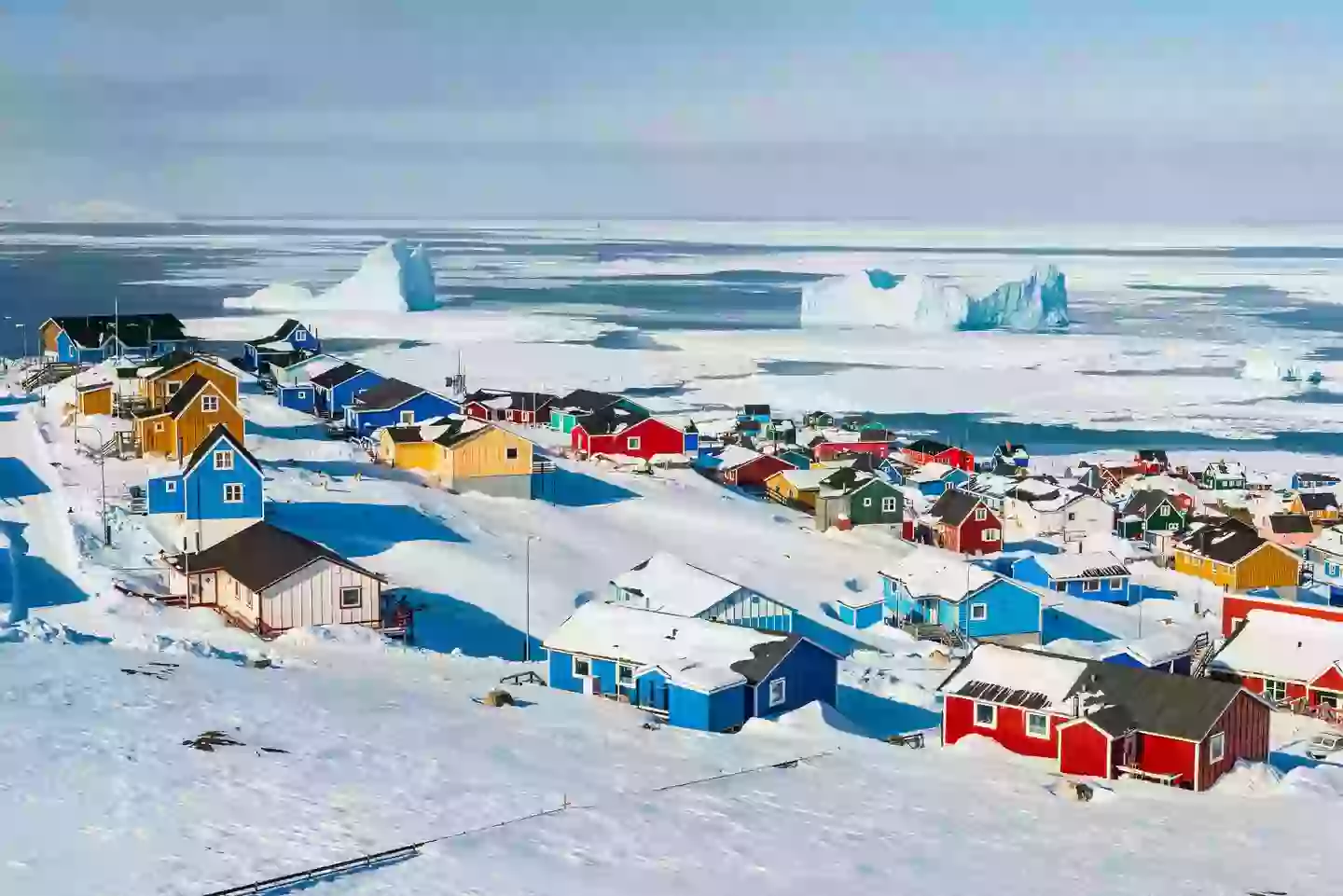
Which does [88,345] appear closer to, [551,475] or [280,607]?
[551,475]

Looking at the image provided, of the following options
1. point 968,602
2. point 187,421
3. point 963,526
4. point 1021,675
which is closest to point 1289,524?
point 963,526

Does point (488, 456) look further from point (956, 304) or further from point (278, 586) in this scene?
point (956, 304)

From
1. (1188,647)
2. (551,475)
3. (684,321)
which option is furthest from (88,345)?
(684,321)

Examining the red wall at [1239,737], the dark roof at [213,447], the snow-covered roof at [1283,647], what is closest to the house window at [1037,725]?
the red wall at [1239,737]

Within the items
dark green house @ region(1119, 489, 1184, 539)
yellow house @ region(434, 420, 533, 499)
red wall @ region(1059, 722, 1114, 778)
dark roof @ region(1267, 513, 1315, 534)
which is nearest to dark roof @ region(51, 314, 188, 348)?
yellow house @ region(434, 420, 533, 499)

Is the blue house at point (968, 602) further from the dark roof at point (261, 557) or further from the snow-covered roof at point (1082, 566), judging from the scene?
the dark roof at point (261, 557)

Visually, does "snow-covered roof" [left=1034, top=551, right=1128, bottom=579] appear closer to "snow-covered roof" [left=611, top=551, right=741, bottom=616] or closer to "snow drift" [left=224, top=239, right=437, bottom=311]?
"snow-covered roof" [left=611, top=551, right=741, bottom=616]
